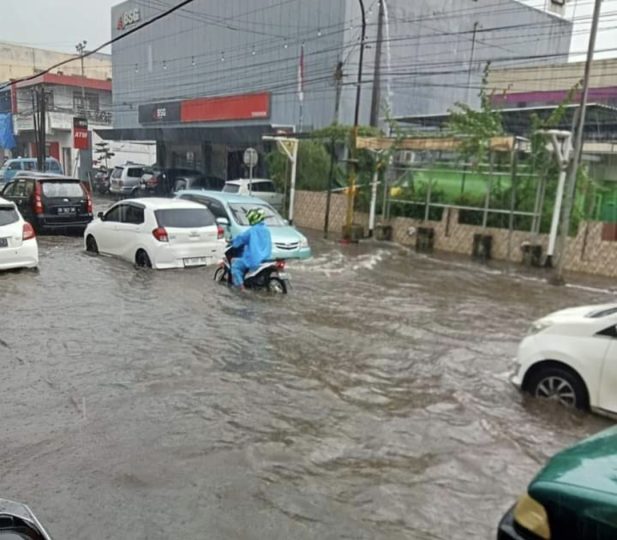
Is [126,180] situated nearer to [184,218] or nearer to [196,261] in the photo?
[184,218]

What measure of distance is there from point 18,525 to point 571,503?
219 cm

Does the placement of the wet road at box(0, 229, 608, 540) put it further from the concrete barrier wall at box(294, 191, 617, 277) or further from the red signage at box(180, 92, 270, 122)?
the red signage at box(180, 92, 270, 122)

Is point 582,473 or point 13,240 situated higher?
point 582,473

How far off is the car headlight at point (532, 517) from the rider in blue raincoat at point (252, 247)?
7.56 metres

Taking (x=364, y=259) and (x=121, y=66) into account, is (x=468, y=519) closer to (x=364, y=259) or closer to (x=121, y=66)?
(x=364, y=259)

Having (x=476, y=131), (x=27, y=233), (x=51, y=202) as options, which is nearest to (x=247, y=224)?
(x=27, y=233)

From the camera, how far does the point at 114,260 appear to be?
12.3 metres

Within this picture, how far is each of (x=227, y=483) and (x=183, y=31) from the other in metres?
36.6

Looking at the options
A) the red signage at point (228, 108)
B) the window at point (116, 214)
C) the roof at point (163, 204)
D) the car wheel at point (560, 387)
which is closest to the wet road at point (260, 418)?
the car wheel at point (560, 387)

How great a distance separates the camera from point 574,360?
17.4 ft

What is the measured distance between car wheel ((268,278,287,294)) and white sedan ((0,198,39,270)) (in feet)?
14.3

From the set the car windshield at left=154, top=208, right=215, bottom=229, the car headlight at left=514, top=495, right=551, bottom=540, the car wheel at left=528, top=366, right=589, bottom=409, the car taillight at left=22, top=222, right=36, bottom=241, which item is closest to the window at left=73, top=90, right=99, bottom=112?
the car windshield at left=154, top=208, right=215, bottom=229

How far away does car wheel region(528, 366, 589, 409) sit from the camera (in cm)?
532

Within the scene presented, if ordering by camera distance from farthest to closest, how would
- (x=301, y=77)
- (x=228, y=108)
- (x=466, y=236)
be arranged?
(x=228, y=108), (x=301, y=77), (x=466, y=236)
